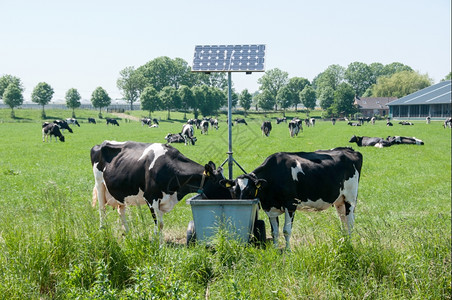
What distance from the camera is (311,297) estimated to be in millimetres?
5105

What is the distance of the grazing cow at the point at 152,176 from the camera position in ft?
25.0

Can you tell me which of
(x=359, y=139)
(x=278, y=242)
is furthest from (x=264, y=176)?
(x=359, y=139)

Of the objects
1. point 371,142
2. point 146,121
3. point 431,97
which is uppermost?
point 431,97

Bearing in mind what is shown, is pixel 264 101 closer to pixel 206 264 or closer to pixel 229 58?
pixel 229 58

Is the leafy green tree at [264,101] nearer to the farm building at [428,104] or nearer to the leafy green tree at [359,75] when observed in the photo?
the farm building at [428,104]

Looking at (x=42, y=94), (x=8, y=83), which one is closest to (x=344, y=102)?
(x=42, y=94)

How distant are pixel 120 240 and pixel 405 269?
3.83 meters

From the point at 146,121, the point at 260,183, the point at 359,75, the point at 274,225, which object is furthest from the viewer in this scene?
the point at 359,75

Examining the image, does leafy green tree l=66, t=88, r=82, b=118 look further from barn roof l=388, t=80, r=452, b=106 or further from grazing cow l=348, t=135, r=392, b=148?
barn roof l=388, t=80, r=452, b=106

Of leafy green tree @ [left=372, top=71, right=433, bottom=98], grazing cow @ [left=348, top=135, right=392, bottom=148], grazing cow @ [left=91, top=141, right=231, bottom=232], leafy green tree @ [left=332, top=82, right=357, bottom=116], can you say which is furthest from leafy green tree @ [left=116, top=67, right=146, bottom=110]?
leafy green tree @ [left=372, top=71, right=433, bottom=98]

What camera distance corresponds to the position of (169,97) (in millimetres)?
31312

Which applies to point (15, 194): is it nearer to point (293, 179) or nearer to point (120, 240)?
point (120, 240)

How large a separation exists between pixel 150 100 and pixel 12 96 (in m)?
11.1

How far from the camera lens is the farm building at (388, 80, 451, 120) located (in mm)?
57509
